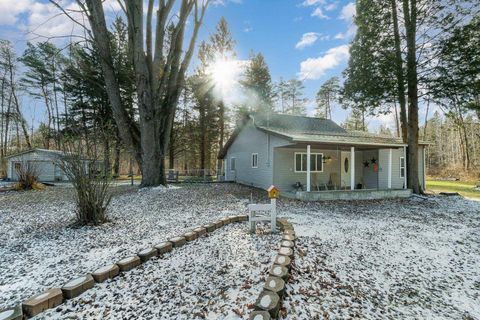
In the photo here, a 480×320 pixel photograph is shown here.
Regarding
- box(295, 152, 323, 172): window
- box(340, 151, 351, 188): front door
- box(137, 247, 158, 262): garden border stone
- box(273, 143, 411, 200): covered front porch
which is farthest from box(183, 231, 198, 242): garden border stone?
box(340, 151, 351, 188): front door

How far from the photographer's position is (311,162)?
11.7m

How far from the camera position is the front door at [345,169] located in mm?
12586

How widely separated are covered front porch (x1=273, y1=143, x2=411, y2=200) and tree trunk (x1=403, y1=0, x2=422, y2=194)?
0.44 m

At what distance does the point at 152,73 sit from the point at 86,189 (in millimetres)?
7335

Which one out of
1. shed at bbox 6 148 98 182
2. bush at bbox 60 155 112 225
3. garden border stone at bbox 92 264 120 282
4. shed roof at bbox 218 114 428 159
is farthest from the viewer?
shed at bbox 6 148 98 182

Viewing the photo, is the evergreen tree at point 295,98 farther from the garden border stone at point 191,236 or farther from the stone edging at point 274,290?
the stone edging at point 274,290

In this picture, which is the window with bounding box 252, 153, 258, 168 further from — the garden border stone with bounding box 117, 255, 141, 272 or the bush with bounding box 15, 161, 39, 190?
the bush with bounding box 15, 161, 39, 190

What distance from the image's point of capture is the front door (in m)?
12.6

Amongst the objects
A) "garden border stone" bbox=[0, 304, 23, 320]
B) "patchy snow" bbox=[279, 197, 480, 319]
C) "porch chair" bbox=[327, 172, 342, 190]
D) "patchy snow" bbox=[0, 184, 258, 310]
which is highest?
"porch chair" bbox=[327, 172, 342, 190]

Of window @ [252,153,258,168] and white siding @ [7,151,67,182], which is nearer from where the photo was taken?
window @ [252,153,258,168]

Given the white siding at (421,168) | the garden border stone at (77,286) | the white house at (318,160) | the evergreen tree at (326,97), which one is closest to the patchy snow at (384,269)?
the garden border stone at (77,286)

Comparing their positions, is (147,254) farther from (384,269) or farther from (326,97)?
(326,97)

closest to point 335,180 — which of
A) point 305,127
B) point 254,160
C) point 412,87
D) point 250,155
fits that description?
point 305,127

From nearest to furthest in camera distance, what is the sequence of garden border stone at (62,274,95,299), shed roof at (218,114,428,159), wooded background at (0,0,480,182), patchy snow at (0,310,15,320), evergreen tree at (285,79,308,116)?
patchy snow at (0,310,15,320), garden border stone at (62,274,95,299), wooded background at (0,0,480,182), shed roof at (218,114,428,159), evergreen tree at (285,79,308,116)
